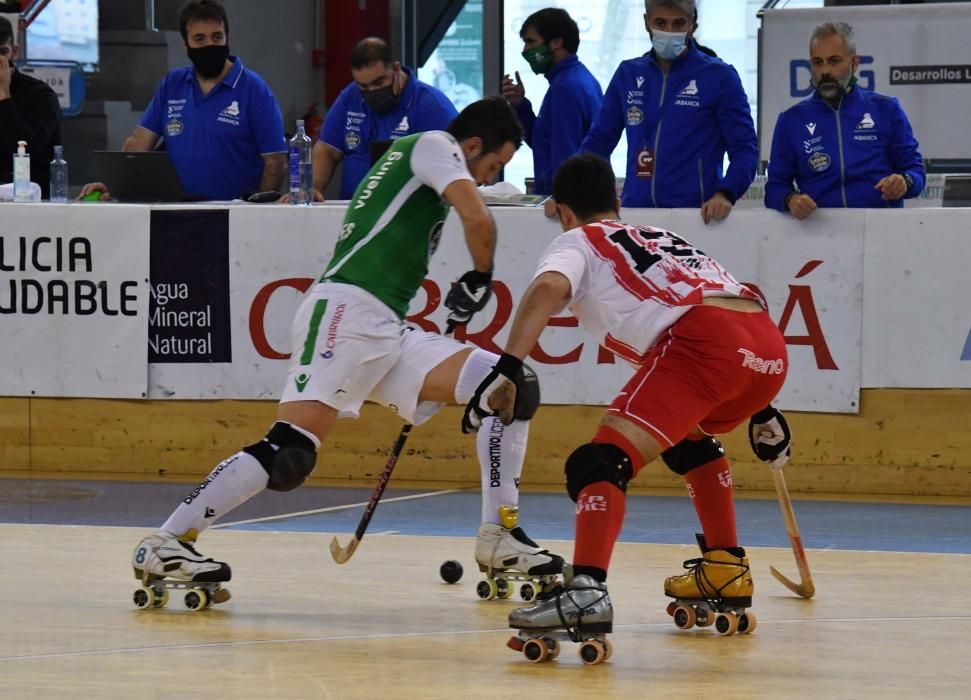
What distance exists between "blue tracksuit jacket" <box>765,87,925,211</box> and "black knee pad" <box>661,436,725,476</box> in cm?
351

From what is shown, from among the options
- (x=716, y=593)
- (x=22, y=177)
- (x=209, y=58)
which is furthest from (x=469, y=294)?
(x=22, y=177)

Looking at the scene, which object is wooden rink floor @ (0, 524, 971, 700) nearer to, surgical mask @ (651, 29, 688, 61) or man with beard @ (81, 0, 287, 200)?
surgical mask @ (651, 29, 688, 61)

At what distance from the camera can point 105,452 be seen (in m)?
10.3

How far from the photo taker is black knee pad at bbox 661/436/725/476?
6.25 meters

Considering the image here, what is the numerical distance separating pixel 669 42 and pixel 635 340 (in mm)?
4219

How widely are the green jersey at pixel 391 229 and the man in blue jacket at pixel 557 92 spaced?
4.23 metres

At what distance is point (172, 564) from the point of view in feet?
20.9

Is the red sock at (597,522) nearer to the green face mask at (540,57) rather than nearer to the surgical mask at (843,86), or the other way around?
the surgical mask at (843,86)

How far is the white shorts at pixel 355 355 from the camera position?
255 inches

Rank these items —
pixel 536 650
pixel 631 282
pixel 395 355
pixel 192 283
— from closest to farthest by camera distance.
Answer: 1. pixel 536 650
2. pixel 631 282
3. pixel 395 355
4. pixel 192 283

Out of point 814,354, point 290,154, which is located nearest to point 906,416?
point 814,354

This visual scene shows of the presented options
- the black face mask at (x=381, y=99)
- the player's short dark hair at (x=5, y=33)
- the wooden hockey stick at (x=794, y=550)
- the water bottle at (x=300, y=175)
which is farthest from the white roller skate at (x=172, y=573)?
the player's short dark hair at (x=5, y=33)

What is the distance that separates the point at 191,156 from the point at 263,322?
1345mm

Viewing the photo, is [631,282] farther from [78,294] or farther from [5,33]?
Answer: [5,33]
